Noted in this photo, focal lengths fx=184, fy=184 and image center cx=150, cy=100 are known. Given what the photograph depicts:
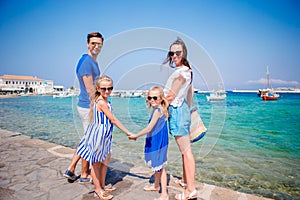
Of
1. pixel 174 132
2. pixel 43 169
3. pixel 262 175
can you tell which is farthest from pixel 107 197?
pixel 262 175

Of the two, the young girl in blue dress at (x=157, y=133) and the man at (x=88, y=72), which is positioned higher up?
the man at (x=88, y=72)

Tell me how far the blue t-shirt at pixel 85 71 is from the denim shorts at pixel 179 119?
1.07 m

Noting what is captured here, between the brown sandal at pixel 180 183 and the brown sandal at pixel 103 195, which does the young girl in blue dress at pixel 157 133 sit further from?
the brown sandal at pixel 103 195

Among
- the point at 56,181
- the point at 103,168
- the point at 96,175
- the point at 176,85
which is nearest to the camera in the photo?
the point at 176,85

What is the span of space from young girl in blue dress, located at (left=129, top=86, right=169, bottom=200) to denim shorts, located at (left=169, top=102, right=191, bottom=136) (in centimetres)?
8

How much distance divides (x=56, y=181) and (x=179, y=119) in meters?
1.93

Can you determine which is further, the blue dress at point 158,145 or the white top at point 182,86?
the blue dress at point 158,145

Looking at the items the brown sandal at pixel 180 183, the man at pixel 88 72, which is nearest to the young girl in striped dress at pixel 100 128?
the man at pixel 88 72

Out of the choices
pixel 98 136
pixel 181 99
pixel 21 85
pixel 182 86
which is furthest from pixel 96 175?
pixel 21 85

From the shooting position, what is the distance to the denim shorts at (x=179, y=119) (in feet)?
6.90

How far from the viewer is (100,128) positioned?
2.13m

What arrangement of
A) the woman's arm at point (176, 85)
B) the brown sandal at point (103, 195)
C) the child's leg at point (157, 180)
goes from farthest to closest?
1. the child's leg at point (157, 180)
2. the brown sandal at point (103, 195)
3. the woman's arm at point (176, 85)

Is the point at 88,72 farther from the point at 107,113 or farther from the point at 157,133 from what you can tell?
the point at 157,133

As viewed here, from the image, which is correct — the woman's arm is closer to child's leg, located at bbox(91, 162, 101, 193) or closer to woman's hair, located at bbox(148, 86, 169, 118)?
woman's hair, located at bbox(148, 86, 169, 118)
